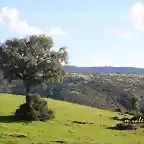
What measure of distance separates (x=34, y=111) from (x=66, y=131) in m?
8.71

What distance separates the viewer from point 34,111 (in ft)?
174

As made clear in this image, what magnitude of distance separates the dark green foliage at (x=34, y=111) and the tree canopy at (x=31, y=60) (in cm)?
522

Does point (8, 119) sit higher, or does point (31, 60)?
point (31, 60)

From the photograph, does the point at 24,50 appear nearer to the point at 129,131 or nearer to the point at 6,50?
the point at 6,50

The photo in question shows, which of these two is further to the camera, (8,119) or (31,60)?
(31,60)

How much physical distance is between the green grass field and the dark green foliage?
5.07 feet

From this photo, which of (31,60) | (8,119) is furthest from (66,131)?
(31,60)

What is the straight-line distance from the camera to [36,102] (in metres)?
55.5

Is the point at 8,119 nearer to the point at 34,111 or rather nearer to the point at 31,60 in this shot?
the point at 34,111

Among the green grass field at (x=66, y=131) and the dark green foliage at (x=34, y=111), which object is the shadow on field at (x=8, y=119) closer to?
the green grass field at (x=66, y=131)

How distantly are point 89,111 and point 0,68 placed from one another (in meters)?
19.4

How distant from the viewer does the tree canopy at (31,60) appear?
57.9m

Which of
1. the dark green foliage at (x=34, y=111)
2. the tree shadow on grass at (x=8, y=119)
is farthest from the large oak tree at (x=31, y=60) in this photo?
the tree shadow on grass at (x=8, y=119)

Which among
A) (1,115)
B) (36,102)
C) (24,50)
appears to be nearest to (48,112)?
(36,102)
